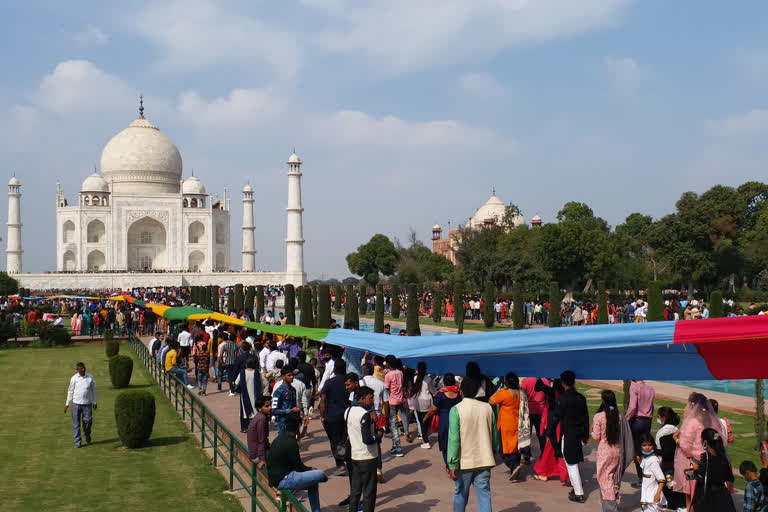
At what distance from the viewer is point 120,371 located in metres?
13.7

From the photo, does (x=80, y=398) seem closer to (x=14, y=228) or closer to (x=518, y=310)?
(x=518, y=310)

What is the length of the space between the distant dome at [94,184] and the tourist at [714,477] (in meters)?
60.7

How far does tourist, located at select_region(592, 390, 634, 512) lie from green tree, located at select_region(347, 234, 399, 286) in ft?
171

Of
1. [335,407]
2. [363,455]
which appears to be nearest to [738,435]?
[335,407]

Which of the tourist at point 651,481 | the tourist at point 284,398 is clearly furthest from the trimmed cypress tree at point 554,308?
the tourist at point 651,481

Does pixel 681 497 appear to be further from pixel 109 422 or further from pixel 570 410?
pixel 109 422

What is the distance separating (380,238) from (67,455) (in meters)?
50.7

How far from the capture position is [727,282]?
148 feet

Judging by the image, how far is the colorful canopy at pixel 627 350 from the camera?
4.26m

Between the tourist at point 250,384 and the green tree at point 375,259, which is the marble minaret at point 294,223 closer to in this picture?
the green tree at point 375,259

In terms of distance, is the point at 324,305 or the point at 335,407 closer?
the point at 335,407

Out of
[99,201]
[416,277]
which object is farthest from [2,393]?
[99,201]

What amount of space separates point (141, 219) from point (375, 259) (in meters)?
19.6

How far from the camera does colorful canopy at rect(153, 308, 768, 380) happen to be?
4.26 meters
